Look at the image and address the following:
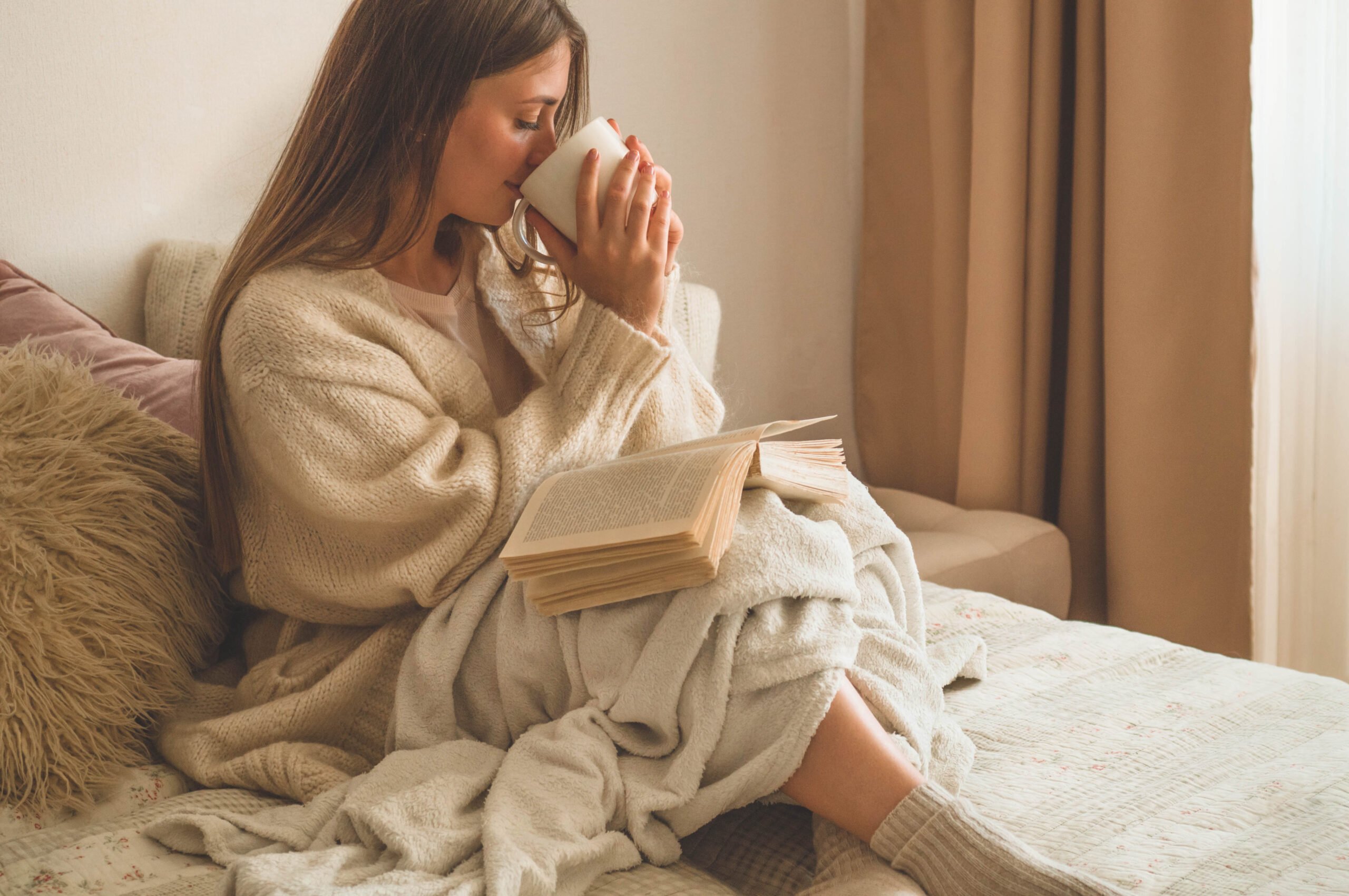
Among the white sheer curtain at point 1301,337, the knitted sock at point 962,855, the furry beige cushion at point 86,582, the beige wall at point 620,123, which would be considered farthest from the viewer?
the white sheer curtain at point 1301,337

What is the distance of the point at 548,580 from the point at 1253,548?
4.27 ft

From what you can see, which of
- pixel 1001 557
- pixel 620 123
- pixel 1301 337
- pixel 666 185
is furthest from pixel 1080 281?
pixel 666 185

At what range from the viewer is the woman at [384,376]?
92 cm

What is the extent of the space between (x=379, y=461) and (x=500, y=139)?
0.35 m

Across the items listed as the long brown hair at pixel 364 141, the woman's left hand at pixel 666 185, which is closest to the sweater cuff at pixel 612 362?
the woman's left hand at pixel 666 185

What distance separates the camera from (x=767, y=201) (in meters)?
2.15

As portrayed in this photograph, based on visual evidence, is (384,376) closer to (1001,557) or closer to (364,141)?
(364,141)

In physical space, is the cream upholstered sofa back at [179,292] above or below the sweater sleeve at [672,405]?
above

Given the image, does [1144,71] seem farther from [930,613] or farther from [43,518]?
[43,518]

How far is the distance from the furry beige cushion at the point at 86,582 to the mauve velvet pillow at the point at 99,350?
0.21 ft

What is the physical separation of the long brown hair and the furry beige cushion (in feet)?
0.17

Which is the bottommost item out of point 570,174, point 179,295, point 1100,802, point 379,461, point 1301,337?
point 1100,802

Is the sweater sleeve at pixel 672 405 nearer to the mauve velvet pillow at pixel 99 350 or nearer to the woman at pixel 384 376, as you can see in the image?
the woman at pixel 384 376

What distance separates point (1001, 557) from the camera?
1.73 meters
